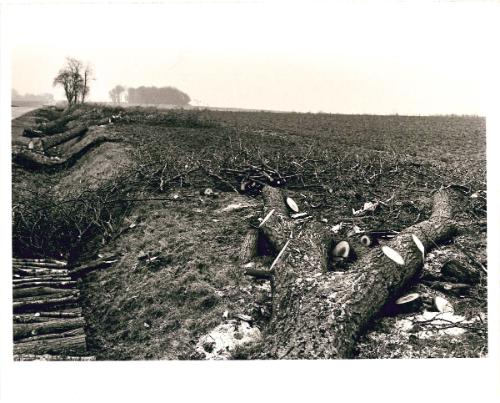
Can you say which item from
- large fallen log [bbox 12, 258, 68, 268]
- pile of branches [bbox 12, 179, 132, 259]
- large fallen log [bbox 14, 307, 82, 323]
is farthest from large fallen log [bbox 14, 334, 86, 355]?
pile of branches [bbox 12, 179, 132, 259]

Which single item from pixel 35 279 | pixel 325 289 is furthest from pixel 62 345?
pixel 325 289

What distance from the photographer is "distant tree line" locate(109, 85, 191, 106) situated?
3.81 meters

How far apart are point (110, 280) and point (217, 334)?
3.58ft

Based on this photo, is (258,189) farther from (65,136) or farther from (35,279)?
(65,136)

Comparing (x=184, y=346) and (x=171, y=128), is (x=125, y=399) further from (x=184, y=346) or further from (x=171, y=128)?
(x=171, y=128)

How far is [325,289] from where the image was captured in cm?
278

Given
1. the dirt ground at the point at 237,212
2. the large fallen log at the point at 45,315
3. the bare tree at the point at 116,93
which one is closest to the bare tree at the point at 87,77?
the bare tree at the point at 116,93

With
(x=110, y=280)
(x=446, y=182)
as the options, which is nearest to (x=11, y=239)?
(x=110, y=280)

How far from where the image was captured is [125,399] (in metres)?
3.08

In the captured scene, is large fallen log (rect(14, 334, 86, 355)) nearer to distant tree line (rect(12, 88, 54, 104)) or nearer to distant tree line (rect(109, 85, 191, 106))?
distant tree line (rect(12, 88, 54, 104))

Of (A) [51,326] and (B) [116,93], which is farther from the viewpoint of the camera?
(B) [116,93]

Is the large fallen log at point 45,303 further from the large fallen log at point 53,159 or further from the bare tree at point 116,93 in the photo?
the bare tree at point 116,93

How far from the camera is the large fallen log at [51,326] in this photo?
118 inches

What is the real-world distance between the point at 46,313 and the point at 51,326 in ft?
0.52
